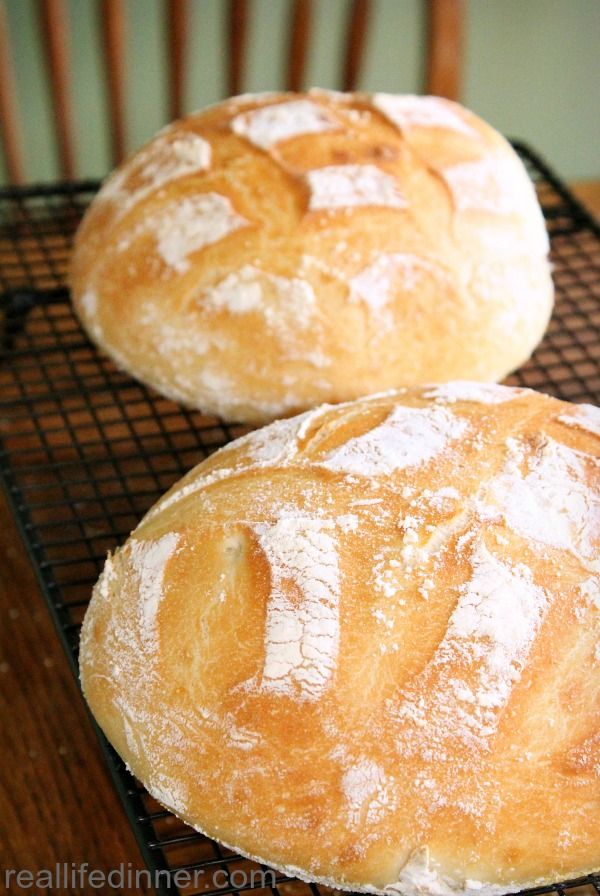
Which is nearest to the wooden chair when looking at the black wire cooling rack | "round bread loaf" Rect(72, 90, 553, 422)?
the black wire cooling rack

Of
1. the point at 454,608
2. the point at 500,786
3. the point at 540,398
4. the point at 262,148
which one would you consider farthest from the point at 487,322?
the point at 500,786

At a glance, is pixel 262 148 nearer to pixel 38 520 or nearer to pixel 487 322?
pixel 487 322

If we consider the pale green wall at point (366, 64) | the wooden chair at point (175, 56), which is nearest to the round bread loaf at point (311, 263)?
the wooden chair at point (175, 56)

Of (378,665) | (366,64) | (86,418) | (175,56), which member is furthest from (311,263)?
(366,64)

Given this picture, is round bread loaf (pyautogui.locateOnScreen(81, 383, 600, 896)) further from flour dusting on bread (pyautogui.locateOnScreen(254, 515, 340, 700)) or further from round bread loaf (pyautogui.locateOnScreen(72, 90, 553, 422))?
round bread loaf (pyautogui.locateOnScreen(72, 90, 553, 422))

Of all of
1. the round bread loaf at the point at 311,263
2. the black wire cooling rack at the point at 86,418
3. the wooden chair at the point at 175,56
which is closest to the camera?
the black wire cooling rack at the point at 86,418

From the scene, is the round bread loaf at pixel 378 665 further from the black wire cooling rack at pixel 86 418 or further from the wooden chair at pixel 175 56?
the wooden chair at pixel 175 56
